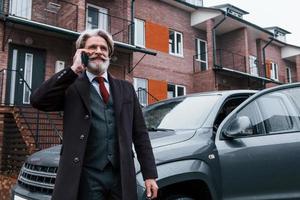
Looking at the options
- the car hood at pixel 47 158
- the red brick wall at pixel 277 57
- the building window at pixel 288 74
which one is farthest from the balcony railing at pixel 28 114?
the building window at pixel 288 74

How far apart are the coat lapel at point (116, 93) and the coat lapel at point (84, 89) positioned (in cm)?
19

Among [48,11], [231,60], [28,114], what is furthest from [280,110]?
[231,60]

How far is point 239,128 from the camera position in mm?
3498

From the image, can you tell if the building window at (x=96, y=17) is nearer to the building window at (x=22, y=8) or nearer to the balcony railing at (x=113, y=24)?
the balcony railing at (x=113, y=24)

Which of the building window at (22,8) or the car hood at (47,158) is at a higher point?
the building window at (22,8)

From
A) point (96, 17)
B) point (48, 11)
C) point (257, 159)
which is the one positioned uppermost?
point (96, 17)

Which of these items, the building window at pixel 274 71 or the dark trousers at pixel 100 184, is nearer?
the dark trousers at pixel 100 184

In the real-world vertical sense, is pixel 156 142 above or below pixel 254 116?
below

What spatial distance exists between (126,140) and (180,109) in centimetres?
194

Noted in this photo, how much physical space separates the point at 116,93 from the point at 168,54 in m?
16.4

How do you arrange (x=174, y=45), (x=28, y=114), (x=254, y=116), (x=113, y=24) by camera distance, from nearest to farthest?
1. (x=254, y=116)
2. (x=28, y=114)
3. (x=113, y=24)
4. (x=174, y=45)

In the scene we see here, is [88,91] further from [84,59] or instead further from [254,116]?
[254,116]

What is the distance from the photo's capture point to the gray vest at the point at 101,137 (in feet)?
7.42

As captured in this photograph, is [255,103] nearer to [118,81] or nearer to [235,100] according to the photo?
[235,100]
